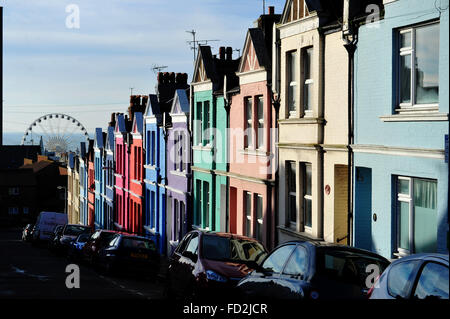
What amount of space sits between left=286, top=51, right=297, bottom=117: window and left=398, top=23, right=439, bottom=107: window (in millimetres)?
6691

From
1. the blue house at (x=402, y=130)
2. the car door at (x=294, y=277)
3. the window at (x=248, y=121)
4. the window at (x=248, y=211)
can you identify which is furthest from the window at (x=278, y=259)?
the window at (x=248, y=121)

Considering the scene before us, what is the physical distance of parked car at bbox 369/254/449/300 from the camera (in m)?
8.49

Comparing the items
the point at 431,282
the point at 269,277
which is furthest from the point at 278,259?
A: the point at 431,282

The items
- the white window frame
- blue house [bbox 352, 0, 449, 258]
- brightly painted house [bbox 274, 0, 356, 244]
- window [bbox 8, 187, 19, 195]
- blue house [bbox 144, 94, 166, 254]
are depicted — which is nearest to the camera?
blue house [bbox 352, 0, 449, 258]

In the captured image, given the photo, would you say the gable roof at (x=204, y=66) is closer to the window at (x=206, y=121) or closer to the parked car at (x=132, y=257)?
the window at (x=206, y=121)

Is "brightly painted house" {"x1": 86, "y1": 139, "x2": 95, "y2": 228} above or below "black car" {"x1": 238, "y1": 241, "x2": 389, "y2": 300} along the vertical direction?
below

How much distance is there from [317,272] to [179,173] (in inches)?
1062

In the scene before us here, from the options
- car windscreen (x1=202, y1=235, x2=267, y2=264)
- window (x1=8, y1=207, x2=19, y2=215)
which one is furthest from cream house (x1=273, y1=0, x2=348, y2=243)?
window (x1=8, y1=207, x2=19, y2=215)

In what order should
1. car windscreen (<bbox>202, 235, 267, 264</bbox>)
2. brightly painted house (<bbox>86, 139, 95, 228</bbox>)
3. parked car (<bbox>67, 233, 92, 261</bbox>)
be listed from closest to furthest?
car windscreen (<bbox>202, 235, 267, 264</bbox>) < parked car (<bbox>67, 233, 92, 261</bbox>) < brightly painted house (<bbox>86, 139, 95, 228</bbox>)

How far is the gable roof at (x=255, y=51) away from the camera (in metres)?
26.5

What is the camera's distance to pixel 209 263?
1616 centimetres

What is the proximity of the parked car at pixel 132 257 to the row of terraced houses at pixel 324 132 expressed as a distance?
129 inches

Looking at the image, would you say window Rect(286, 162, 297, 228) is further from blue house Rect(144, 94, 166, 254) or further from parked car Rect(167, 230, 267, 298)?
blue house Rect(144, 94, 166, 254)

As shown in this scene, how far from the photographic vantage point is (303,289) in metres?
10.7
